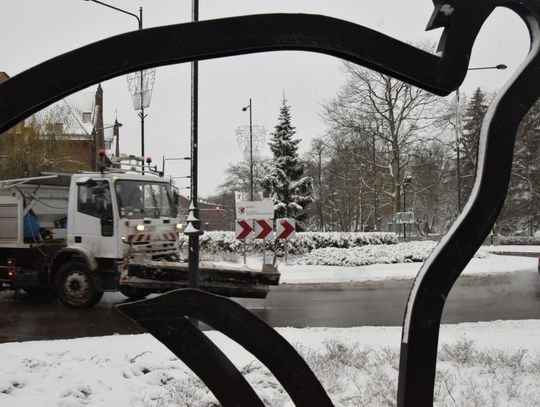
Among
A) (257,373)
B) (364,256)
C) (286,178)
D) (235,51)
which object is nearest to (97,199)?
(257,373)

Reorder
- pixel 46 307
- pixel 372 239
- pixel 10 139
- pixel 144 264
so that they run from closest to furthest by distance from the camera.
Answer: pixel 144 264, pixel 46 307, pixel 372 239, pixel 10 139

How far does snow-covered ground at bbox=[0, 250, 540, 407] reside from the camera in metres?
4.50

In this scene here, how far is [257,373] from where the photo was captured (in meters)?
5.09

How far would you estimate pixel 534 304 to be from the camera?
11570 mm

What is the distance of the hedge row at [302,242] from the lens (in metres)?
23.2

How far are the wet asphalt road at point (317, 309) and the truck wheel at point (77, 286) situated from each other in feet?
0.70

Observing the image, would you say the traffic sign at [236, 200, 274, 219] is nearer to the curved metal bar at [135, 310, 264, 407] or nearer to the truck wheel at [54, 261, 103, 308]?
the truck wheel at [54, 261, 103, 308]

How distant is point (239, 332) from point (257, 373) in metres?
2.86

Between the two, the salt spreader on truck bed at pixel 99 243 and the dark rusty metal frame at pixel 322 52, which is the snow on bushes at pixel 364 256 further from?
the dark rusty metal frame at pixel 322 52

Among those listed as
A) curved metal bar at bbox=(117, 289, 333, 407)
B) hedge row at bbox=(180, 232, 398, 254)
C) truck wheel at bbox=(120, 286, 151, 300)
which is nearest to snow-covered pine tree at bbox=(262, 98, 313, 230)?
hedge row at bbox=(180, 232, 398, 254)

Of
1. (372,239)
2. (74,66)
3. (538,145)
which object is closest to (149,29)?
(74,66)

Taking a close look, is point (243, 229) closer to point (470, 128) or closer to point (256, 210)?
point (256, 210)

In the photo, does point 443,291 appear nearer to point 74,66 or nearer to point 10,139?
point 74,66

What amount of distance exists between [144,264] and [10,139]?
2419 cm
